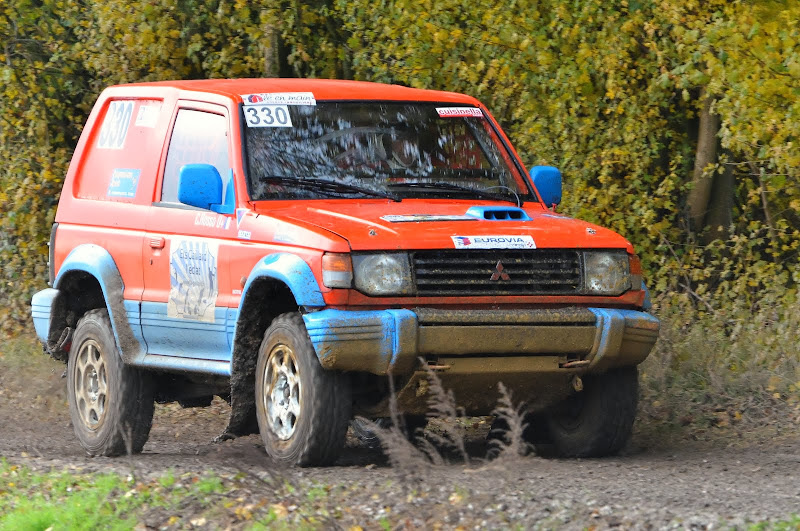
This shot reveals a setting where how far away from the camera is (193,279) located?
8109mm

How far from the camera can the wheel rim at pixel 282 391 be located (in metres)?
7.31

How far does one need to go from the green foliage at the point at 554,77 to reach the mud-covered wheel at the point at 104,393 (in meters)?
4.52

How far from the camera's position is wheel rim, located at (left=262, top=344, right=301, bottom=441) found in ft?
24.0

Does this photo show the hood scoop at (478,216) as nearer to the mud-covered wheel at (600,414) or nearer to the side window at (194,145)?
the mud-covered wheel at (600,414)

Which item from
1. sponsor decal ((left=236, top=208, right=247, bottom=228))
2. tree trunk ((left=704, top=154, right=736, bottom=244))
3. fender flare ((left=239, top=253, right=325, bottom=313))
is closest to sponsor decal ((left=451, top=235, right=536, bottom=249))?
fender flare ((left=239, top=253, right=325, bottom=313))

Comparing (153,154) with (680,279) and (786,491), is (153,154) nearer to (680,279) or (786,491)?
(786,491)

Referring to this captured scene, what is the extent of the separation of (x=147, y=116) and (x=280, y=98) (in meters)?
1.09

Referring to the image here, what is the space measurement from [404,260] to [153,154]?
2.30 metres

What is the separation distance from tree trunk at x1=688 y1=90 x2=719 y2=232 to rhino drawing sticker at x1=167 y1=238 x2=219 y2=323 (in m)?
6.06

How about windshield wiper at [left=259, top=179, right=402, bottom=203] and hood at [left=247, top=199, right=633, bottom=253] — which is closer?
hood at [left=247, top=199, right=633, bottom=253]

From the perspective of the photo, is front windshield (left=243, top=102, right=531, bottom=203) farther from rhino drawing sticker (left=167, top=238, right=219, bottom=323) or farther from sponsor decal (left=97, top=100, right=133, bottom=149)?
sponsor decal (left=97, top=100, right=133, bottom=149)

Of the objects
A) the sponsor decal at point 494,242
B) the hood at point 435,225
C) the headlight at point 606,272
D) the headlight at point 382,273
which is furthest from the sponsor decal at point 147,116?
the headlight at point 606,272

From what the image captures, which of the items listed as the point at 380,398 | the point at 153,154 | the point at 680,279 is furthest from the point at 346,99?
the point at 680,279

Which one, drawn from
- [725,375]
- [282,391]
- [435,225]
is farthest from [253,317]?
[725,375]
